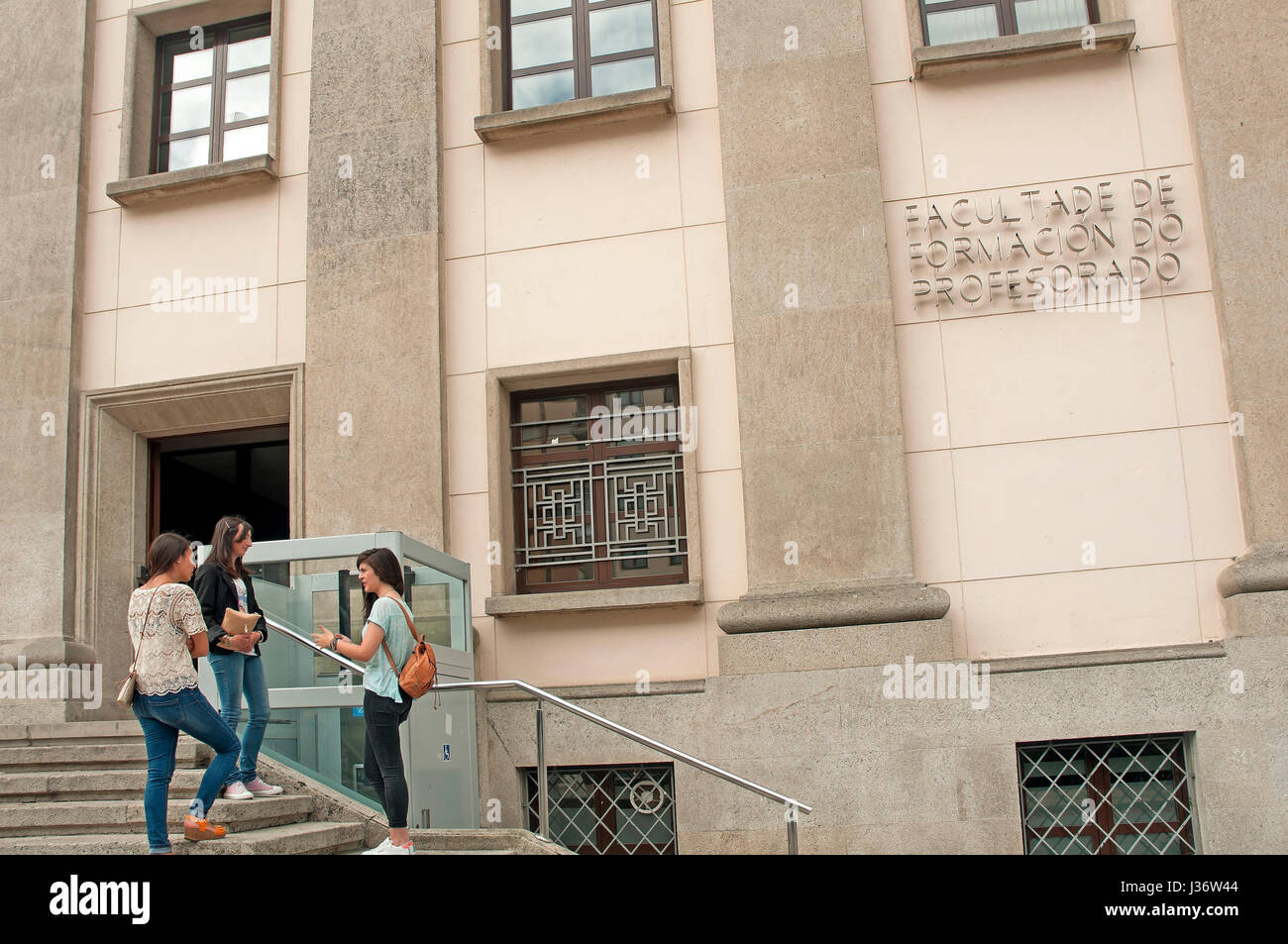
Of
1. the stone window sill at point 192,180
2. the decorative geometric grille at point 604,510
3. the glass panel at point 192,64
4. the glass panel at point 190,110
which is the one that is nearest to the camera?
the decorative geometric grille at point 604,510

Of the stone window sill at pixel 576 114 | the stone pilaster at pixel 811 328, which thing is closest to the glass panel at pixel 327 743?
the stone pilaster at pixel 811 328

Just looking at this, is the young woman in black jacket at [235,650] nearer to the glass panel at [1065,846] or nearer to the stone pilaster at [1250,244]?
the glass panel at [1065,846]

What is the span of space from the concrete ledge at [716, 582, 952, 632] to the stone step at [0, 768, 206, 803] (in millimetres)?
4001

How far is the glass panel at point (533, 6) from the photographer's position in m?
10.9

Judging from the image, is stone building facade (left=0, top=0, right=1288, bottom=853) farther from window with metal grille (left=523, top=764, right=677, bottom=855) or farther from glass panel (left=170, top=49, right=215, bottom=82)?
glass panel (left=170, top=49, right=215, bottom=82)

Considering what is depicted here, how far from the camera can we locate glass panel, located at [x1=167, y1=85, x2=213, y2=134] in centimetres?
1167

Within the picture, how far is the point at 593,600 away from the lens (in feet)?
30.6

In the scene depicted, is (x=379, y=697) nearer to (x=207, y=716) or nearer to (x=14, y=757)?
(x=207, y=716)

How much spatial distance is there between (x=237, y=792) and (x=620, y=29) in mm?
7309

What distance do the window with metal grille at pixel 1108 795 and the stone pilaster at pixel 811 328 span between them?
1.38 m

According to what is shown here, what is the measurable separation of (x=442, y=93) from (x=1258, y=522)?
25.1 ft

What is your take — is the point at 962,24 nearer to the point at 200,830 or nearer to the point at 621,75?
the point at 621,75
